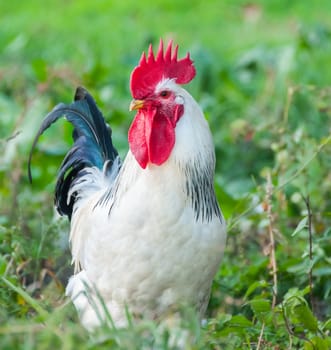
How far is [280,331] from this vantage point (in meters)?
4.24

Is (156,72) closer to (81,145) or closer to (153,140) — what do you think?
(153,140)

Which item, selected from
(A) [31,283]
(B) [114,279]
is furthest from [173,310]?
(A) [31,283]

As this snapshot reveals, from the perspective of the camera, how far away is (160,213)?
3912 millimetres

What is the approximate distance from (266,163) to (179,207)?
10.7 feet

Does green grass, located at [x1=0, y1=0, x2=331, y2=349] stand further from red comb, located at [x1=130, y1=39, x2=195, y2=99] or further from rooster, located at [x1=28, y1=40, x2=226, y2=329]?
red comb, located at [x1=130, y1=39, x2=195, y2=99]

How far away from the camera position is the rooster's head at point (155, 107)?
394 centimetres

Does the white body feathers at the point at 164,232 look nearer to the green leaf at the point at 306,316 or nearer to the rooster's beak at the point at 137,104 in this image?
the rooster's beak at the point at 137,104

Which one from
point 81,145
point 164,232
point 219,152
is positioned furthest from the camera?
point 219,152

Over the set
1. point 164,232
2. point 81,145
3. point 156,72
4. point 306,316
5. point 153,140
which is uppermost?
point 156,72

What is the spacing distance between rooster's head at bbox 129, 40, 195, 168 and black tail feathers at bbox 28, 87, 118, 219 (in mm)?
822

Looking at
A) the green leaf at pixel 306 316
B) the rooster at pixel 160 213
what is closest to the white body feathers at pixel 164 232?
the rooster at pixel 160 213

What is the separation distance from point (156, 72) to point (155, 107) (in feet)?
0.45

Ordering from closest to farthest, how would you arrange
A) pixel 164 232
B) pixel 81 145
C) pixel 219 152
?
1. pixel 164 232
2. pixel 81 145
3. pixel 219 152

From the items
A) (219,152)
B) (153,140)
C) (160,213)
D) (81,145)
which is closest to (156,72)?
(153,140)
